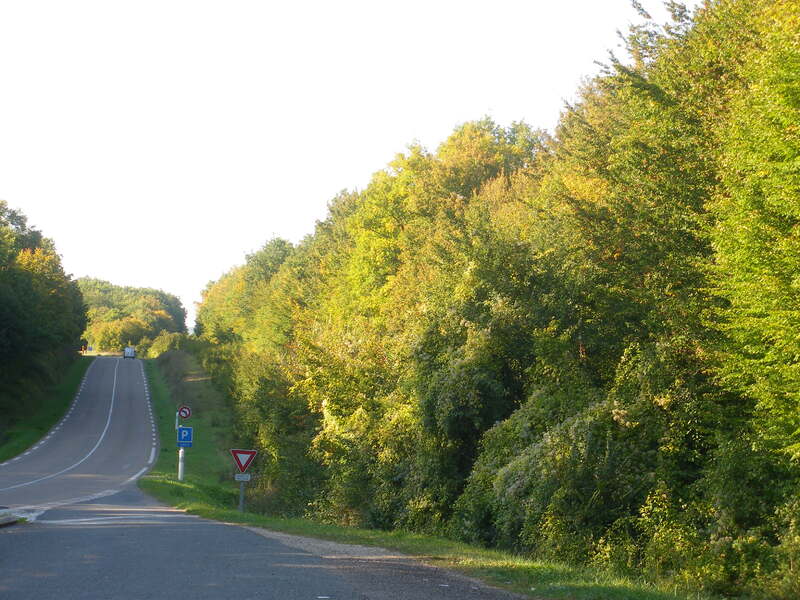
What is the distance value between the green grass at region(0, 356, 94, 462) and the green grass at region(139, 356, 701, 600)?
7.99 metres

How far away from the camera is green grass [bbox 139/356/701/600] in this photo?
10055 millimetres

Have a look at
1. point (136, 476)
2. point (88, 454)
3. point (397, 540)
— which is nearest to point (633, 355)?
point (397, 540)

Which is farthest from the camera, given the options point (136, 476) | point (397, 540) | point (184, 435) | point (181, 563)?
point (136, 476)

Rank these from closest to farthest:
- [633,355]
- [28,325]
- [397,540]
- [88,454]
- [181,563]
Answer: [181,563] < [397,540] < [633,355] < [88,454] < [28,325]

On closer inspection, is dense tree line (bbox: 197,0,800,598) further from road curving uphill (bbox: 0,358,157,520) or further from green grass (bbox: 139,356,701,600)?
road curving uphill (bbox: 0,358,157,520)

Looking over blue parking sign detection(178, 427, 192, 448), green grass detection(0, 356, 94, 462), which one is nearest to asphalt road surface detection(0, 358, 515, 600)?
blue parking sign detection(178, 427, 192, 448)

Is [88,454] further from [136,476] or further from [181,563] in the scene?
[181,563]

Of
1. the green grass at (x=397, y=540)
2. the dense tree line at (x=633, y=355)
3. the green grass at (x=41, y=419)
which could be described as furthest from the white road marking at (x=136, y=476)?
the dense tree line at (x=633, y=355)

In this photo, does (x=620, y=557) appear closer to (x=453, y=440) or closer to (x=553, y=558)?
(x=553, y=558)

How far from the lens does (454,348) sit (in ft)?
78.3

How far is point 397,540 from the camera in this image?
1602 cm

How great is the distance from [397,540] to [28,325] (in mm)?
47195

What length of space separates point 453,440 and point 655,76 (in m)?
10.8

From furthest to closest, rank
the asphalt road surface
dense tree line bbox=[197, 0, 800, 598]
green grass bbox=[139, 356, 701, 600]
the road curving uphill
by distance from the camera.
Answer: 1. the road curving uphill
2. dense tree line bbox=[197, 0, 800, 598]
3. green grass bbox=[139, 356, 701, 600]
4. the asphalt road surface
